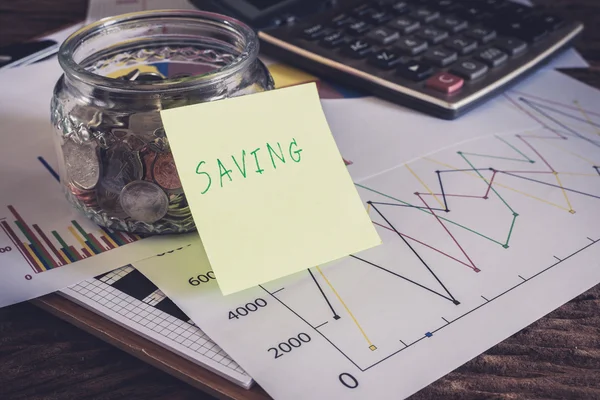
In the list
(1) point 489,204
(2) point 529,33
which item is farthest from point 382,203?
(2) point 529,33

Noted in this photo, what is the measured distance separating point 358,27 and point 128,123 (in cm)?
33

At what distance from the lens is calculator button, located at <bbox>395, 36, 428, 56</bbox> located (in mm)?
612

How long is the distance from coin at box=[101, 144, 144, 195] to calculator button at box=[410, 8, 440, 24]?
15.2 inches

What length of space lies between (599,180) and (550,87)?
18 centimetres

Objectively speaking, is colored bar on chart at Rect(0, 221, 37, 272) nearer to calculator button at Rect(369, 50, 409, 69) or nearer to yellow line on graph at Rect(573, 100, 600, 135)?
calculator button at Rect(369, 50, 409, 69)

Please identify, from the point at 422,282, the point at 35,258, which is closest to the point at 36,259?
the point at 35,258

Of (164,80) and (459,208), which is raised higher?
(164,80)

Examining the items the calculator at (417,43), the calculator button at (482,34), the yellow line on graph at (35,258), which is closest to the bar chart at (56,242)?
the yellow line on graph at (35,258)

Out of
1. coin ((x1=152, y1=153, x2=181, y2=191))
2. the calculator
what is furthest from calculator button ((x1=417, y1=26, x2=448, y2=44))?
coin ((x1=152, y1=153, x2=181, y2=191))

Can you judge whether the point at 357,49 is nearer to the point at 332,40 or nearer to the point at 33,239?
the point at 332,40

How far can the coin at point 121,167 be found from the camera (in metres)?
0.39

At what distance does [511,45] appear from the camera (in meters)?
0.62

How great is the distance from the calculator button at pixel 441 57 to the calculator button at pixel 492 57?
23 mm

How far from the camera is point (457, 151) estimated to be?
0.52 meters
